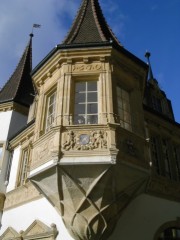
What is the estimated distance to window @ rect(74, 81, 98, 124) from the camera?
27.7ft

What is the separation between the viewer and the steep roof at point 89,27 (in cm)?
1017

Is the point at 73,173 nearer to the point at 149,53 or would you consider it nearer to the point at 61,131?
the point at 61,131

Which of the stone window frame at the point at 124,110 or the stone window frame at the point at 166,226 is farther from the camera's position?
the stone window frame at the point at 166,226

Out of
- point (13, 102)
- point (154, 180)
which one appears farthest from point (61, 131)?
point (13, 102)

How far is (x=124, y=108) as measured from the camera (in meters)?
9.12

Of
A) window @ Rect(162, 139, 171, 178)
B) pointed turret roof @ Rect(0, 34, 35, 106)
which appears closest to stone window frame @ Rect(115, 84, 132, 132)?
window @ Rect(162, 139, 171, 178)

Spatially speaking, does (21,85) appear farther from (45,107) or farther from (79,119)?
(79,119)

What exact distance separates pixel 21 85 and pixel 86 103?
32.7 ft

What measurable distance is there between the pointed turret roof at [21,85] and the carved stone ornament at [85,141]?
26.2 feet

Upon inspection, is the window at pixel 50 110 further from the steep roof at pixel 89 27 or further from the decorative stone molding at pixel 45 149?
the steep roof at pixel 89 27

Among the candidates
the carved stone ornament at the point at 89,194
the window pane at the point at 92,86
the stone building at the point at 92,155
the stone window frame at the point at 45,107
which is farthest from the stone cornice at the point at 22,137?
the carved stone ornament at the point at 89,194

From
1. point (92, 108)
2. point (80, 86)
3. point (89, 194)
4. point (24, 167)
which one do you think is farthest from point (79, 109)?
point (24, 167)

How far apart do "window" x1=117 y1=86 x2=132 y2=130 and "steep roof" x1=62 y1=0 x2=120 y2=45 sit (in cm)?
182

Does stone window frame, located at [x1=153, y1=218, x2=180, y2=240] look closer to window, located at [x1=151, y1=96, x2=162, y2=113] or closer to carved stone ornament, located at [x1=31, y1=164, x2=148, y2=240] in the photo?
carved stone ornament, located at [x1=31, y1=164, x2=148, y2=240]
